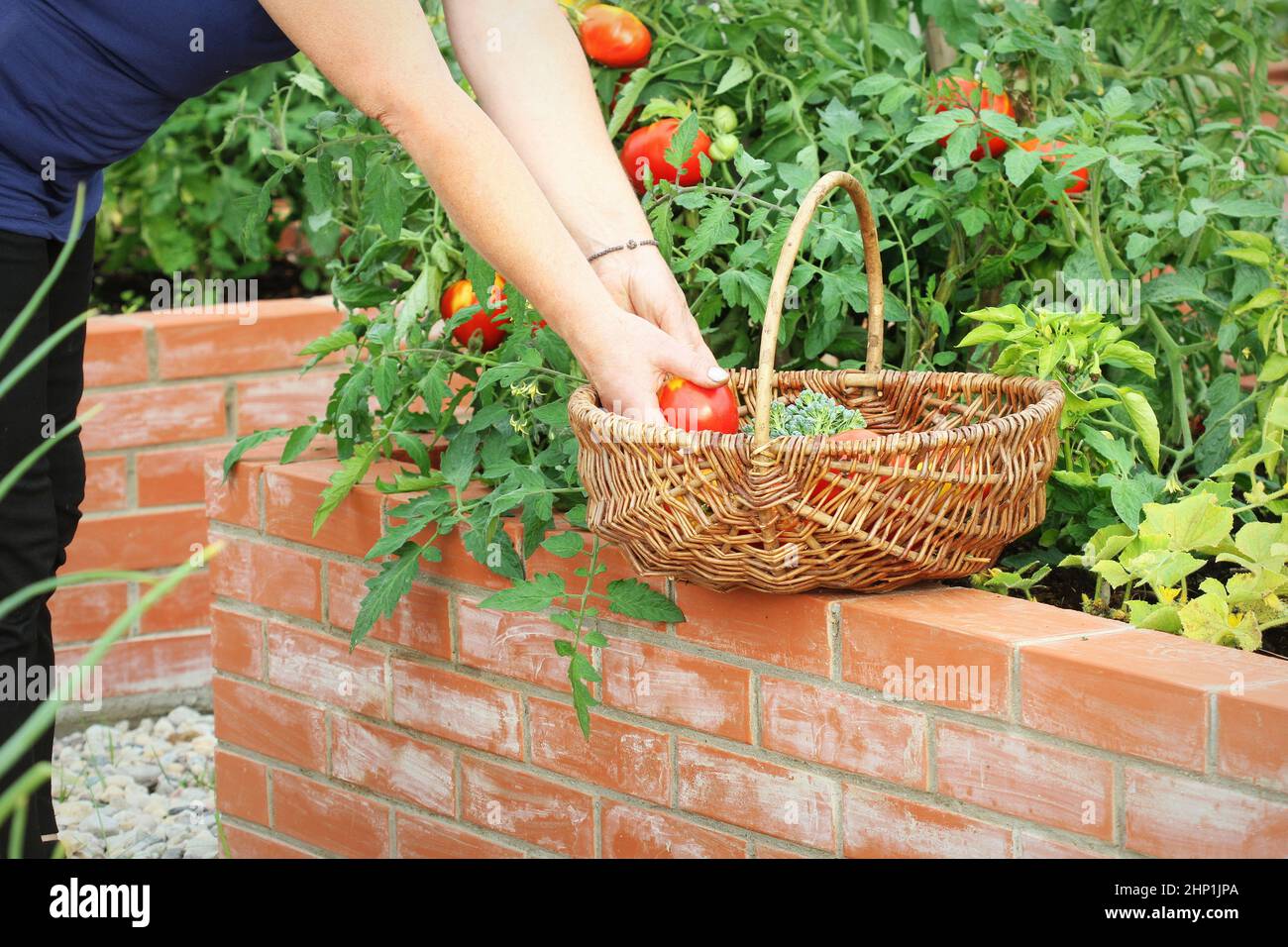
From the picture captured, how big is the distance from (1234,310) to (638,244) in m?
0.73

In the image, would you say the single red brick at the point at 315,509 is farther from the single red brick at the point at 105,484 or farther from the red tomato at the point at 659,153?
the single red brick at the point at 105,484

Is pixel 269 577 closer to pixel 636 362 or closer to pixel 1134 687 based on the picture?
pixel 636 362

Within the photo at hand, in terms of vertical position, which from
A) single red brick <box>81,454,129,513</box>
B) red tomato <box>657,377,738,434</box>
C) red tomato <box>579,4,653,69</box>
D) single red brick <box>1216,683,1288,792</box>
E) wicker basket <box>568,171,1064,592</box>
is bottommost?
single red brick <box>1216,683,1288,792</box>

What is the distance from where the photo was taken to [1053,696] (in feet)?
4.15

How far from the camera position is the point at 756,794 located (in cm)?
149

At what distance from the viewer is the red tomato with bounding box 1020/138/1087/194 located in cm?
165

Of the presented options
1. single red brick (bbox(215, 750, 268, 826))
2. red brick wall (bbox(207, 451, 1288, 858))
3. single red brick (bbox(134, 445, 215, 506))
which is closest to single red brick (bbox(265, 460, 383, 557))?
red brick wall (bbox(207, 451, 1288, 858))

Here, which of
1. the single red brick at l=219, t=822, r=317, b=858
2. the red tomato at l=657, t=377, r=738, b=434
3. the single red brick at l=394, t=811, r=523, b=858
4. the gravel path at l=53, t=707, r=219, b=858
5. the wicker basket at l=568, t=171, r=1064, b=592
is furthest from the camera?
the gravel path at l=53, t=707, r=219, b=858

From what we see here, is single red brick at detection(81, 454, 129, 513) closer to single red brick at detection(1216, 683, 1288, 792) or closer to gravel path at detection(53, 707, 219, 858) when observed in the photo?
gravel path at detection(53, 707, 219, 858)

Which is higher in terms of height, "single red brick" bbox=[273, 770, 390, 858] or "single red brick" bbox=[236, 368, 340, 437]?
"single red brick" bbox=[236, 368, 340, 437]

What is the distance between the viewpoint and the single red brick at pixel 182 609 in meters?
2.70

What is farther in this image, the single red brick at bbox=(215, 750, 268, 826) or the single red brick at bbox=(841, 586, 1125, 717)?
the single red brick at bbox=(215, 750, 268, 826)

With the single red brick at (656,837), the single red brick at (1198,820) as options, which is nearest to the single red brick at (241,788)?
the single red brick at (656,837)

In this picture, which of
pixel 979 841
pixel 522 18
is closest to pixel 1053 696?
pixel 979 841
